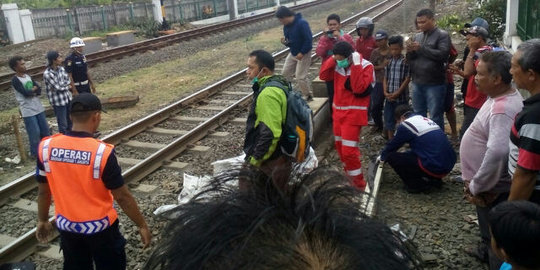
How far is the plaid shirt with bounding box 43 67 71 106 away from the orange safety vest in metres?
5.23

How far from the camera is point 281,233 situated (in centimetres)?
167

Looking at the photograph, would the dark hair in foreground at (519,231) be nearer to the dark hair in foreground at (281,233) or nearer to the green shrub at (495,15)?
the dark hair in foreground at (281,233)

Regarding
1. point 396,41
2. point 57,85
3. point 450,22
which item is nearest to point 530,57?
point 396,41

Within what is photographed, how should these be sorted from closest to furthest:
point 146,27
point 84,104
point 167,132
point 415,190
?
point 84,104, point 415,190, point 167,132, point 146,27

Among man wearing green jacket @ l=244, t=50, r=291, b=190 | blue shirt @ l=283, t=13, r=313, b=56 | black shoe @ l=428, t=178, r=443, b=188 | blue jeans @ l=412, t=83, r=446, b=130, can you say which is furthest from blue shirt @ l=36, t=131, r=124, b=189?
blue shirt @ l=283, t=13, r=313, b=56

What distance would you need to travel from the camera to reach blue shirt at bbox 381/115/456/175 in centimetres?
520

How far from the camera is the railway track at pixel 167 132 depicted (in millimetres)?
5953

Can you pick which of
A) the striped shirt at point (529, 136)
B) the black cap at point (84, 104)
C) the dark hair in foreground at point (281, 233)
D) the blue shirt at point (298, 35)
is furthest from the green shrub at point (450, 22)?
the dark hair in foreground at point (281, 233)

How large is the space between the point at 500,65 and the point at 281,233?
2.62 m

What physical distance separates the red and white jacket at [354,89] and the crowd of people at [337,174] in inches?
0.5

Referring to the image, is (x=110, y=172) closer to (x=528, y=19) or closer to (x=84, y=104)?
(x=84, y=104)

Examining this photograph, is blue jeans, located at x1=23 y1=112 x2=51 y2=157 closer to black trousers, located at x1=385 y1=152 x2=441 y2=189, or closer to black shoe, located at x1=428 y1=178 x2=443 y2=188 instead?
black trousers, located at x1=385 y1=152 x2=441 y2=189

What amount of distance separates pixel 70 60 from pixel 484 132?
25.7ft

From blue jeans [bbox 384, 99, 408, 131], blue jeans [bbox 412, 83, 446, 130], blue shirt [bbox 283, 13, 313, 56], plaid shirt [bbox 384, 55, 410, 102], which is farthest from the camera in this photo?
blue shirt [bbox 283, 13, 313, 56]
